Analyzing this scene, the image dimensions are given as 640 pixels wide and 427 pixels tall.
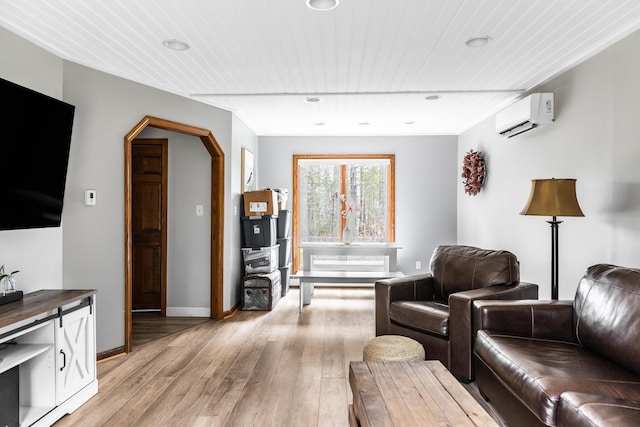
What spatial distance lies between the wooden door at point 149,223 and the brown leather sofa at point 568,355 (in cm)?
355

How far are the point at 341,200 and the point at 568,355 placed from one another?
4.44m

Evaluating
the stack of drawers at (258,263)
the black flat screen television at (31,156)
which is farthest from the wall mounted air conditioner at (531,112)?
the black flat screen television at (31,156)

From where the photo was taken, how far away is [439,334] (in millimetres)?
2977

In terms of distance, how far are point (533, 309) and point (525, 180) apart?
1955 millimetres

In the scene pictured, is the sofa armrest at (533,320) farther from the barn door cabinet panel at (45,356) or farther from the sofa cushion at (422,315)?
the barn door cabinet panel at (45,356)

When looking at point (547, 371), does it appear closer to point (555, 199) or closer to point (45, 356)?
point (555, 199)

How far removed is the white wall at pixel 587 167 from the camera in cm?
265

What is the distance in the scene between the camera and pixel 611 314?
209 cm

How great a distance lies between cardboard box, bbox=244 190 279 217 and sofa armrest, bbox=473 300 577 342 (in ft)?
10.0

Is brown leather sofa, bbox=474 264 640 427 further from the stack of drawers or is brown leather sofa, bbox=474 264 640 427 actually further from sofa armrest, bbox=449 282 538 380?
the stack of drawers

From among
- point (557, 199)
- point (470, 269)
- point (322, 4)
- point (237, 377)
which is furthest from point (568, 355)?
point (322, 4)

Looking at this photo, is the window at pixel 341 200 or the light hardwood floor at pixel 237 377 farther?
the window at pixel 341 200

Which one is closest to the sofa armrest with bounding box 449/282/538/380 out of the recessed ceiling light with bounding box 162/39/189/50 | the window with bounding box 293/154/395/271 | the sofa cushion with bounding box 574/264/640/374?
the sofa cushion with bounding box 574/264/640/374

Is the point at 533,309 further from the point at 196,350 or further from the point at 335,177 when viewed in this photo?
the point at 335,177
